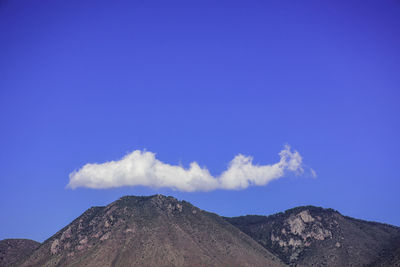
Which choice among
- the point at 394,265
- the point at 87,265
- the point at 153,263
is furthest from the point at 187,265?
the point at 394,265

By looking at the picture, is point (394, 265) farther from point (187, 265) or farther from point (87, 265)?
point (87, 265)

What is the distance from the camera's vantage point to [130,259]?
652ft

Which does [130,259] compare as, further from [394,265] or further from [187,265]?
[394,265]

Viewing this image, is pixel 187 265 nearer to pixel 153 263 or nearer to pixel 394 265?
pixel 153 263

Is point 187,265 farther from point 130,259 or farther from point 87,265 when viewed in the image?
point 87,265

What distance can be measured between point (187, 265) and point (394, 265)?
99.0 meters

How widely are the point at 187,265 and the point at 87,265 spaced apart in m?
48.5

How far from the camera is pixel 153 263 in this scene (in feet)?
646

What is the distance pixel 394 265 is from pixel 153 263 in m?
115

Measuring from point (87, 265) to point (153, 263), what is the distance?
3177cm

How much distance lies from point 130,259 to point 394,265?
416 ft

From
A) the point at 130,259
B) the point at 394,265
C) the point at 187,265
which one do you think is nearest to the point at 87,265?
the point at 130,259

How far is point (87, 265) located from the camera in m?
195

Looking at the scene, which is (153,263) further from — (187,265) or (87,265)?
(87,265)
